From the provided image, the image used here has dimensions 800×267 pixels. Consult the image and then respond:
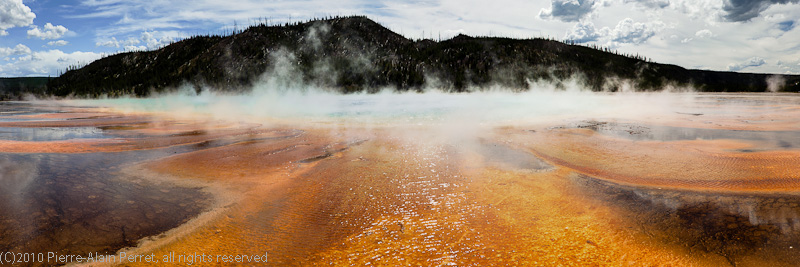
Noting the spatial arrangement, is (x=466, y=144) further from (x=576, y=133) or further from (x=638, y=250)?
(x=638, y=250)

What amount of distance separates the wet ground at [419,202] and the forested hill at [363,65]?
245 ft

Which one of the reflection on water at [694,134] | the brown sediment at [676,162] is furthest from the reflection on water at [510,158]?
the reflection on water at [694,134]

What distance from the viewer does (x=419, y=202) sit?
4.88 m

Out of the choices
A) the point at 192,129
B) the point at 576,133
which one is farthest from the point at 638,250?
the point at 192,129

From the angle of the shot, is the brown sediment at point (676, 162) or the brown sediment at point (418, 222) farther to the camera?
the brown sediment at point (676, 162)

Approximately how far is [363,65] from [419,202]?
314ft

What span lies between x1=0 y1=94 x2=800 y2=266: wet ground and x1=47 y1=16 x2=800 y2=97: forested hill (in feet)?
245

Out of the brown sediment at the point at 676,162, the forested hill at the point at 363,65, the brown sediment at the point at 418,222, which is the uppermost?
the forested hill at the point at 363,65

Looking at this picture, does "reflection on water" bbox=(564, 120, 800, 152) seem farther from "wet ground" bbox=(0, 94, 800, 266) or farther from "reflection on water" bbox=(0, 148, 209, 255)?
"reflection on water" bbox=(0, 148, 209, 255)

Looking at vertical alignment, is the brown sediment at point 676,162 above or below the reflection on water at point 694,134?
below

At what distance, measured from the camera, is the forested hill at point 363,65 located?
90188 mm

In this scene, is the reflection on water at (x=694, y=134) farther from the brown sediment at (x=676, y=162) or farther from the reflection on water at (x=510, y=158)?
the reflection on water at (x=510, y=158)

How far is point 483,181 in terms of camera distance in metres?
5.83

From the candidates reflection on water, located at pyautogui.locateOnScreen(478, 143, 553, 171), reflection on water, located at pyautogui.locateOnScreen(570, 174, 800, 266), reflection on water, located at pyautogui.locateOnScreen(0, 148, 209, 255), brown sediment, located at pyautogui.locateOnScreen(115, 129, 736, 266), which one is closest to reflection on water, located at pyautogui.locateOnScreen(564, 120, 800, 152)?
reflection on water, located at pyautogui.locateOnScreen(478, 143, 553, 171)
